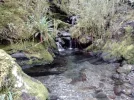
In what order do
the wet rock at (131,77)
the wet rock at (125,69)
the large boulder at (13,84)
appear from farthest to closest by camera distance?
the wet rock at (125,69) < the wet rock at (131,77) < the large boulder at (13,84)

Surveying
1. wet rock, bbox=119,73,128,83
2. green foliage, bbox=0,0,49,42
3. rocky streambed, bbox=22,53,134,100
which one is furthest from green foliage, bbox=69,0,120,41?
wet rock, bbox=119,73,128,83

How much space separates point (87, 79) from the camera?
22.4 ft

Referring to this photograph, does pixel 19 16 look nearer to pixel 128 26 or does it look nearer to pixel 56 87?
pixel 56 87

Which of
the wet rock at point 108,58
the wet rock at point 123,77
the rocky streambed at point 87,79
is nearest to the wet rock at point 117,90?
the rocky streambed at point 87,79

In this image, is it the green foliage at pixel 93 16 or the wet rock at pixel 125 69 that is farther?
the green foliage at pixel 93 16

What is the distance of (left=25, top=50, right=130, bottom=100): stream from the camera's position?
5.67m

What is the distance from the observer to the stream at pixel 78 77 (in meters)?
5.67

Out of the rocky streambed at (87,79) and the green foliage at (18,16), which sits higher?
the green foliage at (18,16)

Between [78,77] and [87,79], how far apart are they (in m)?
0.28

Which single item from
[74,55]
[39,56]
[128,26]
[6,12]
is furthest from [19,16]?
[128,26]

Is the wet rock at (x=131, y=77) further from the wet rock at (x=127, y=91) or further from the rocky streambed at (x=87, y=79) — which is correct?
the wet rock at (x=127, y=91)

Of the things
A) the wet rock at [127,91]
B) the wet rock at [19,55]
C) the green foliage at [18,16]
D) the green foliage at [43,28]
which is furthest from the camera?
the green foliage at [43,28]

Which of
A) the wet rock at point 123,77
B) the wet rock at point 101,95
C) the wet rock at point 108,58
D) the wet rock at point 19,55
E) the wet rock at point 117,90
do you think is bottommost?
the wet rock at point 108,58

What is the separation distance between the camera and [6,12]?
316 inches
